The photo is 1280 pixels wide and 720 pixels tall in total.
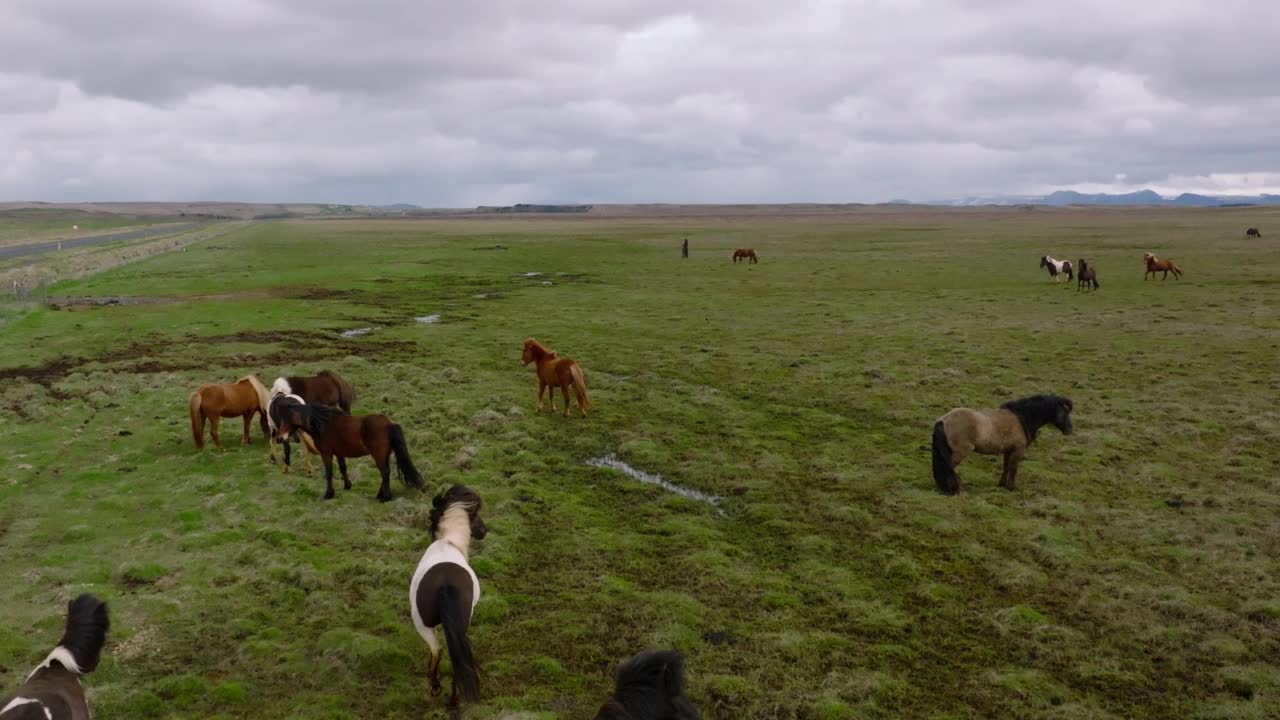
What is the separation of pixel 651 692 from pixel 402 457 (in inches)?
302

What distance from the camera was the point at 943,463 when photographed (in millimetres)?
12492

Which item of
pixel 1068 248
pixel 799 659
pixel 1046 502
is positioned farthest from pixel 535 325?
pixel 1068 248

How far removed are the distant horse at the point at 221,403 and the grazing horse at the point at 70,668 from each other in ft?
29.5

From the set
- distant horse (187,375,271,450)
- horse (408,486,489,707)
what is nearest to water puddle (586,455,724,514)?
horse (408,486,489,707)

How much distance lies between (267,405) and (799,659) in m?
11.4

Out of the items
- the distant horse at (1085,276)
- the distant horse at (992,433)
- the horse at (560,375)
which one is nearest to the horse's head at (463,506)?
the distant horse at (992,433)

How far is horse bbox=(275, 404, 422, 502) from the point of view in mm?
11789

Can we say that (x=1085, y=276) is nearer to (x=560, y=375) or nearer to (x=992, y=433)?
(x=992, y=433)

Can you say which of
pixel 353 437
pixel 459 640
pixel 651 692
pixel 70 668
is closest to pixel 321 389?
pixel 353 437

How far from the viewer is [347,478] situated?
1280 centimetres

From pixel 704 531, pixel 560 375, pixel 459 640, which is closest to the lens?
pixel 459 640

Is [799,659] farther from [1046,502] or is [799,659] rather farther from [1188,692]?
[1046,502]

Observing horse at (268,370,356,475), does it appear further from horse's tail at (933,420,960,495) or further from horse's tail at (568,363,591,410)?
horse's tail at (933,420,960,495)

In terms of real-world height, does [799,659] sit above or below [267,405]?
below
